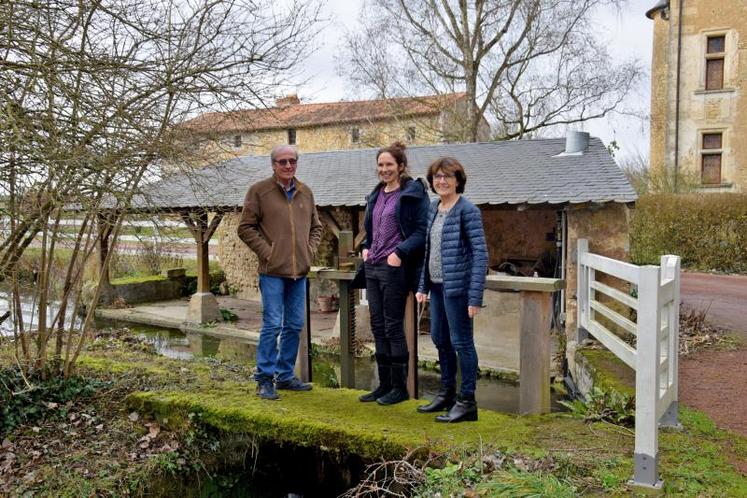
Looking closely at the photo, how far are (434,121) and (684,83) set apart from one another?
305 inches

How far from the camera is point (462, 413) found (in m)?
3.52

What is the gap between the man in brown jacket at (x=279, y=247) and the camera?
386cm

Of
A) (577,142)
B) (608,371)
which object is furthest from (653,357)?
(577,142)

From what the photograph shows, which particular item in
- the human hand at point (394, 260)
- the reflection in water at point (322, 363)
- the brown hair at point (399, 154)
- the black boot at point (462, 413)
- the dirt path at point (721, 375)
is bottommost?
the reflection in water at point (322, 363)

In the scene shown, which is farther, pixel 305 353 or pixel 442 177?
pixel 305 353

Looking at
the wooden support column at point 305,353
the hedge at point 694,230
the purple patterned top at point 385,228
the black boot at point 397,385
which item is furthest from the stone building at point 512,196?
the hedge at point 694,230

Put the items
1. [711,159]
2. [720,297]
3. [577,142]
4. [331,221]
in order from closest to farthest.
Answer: [720,297] → [577,142] → [331,221] → [711,159]

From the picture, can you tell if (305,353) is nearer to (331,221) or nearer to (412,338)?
(412,338)

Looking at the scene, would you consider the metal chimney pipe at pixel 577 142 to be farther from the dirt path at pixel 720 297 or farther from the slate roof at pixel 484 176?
the dirt path at pixel 720 297

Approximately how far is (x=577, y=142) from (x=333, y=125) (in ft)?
61.5

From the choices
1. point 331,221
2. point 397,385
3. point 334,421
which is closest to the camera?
point 334,421

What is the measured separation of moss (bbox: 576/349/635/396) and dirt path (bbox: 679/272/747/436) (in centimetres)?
38

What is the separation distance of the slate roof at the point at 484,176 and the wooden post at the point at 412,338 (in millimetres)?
1849

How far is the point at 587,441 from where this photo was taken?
329 cm
